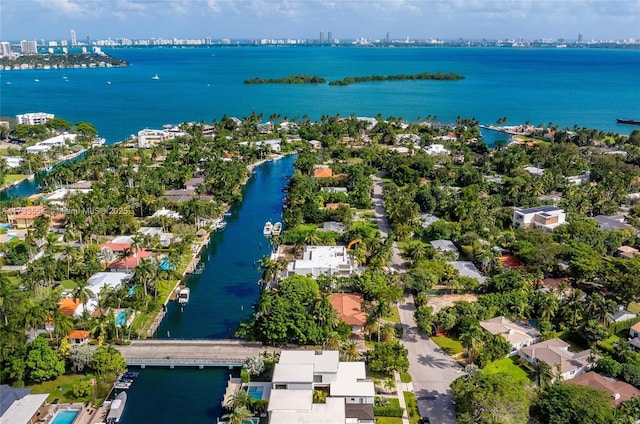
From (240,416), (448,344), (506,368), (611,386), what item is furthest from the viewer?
(448,344)

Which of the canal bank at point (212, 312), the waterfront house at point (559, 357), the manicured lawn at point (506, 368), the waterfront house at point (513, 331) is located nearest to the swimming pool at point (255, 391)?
the canal bank at point (212, 312)

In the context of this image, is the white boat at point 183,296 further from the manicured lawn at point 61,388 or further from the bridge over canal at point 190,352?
the manicured lawn at point 61,388

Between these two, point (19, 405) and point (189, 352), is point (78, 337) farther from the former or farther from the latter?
point (189, 352)

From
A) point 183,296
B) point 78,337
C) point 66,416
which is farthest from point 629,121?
point 66,416

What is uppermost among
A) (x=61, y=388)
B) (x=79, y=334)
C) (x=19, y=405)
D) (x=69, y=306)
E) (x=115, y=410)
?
(x=69, y=306)

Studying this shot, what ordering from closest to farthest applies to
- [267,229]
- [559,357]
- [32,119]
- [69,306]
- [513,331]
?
1. [559,357]
2. [513,331]
3. [69,306]
4. [267,229]
5. [32,119]

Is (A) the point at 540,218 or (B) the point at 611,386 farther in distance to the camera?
(A) the point at 540,218

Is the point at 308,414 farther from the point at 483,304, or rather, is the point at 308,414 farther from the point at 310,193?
the point at 310,193

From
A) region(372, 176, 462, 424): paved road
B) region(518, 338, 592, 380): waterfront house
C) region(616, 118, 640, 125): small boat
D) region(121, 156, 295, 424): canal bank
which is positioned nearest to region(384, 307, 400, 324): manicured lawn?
region(372, 176, 462, 424): paved road

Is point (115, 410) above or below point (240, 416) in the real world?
below
